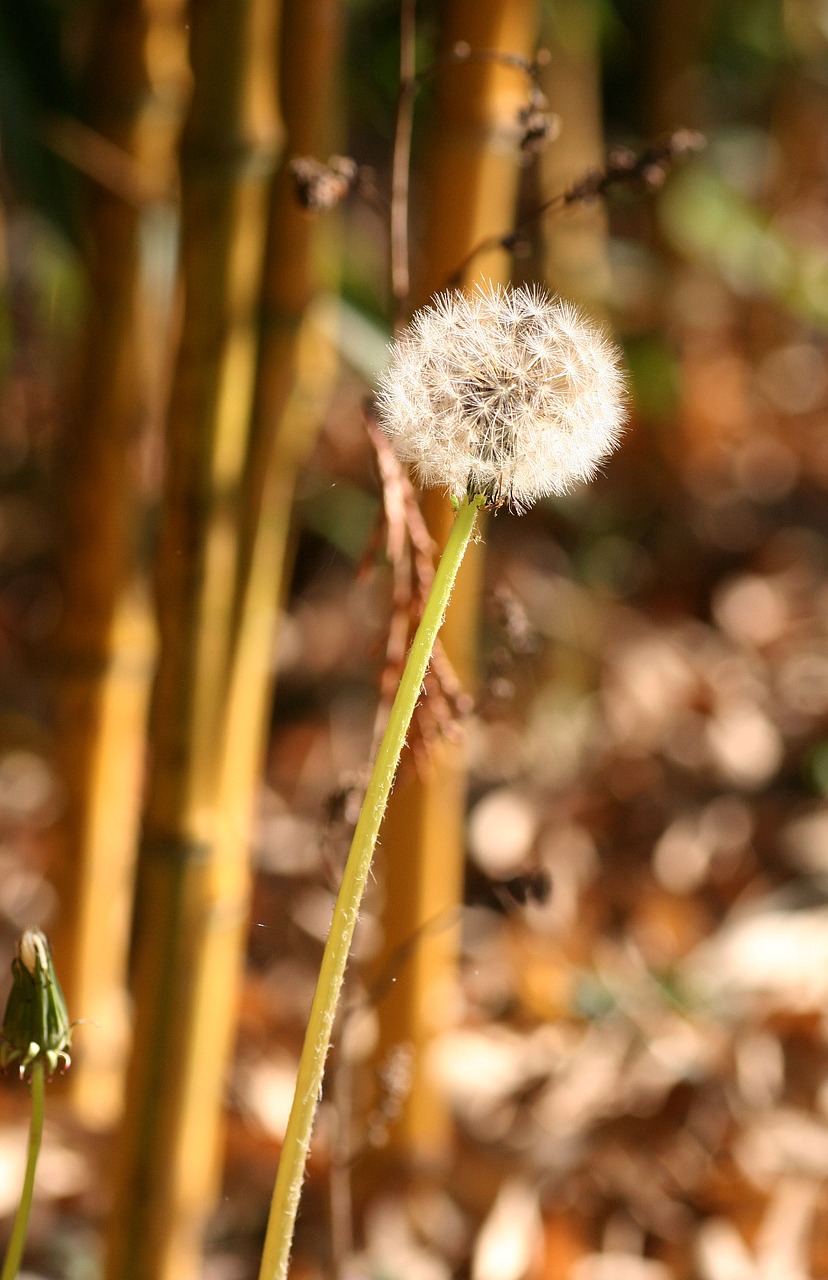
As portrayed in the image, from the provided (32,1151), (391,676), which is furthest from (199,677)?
(32,1151)

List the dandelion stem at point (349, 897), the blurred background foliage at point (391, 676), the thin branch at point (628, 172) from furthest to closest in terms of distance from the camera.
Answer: the blurred background foliage at point (391, 676) < the thin branch at point (628, 172) < the dandelion stem at point (349, 897)

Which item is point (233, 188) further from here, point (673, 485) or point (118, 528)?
point (673, 485)

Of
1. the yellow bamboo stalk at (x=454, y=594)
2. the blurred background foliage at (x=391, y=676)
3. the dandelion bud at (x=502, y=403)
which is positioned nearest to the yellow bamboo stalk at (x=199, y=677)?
the blurred background foliage at (x=391, y=676)

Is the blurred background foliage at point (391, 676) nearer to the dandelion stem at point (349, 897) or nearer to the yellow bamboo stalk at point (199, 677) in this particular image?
the yellow bamboo stalk at point (199, 677)

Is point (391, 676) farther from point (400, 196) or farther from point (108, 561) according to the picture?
point (108, 561)

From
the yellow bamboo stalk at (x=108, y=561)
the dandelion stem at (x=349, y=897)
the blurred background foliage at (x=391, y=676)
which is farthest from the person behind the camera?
the yellow bamboo stalk at (x=108, y=561)

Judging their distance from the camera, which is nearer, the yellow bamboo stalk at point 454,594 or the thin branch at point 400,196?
the thin branch at point 400,196

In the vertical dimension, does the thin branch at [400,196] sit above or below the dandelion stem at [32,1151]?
above
